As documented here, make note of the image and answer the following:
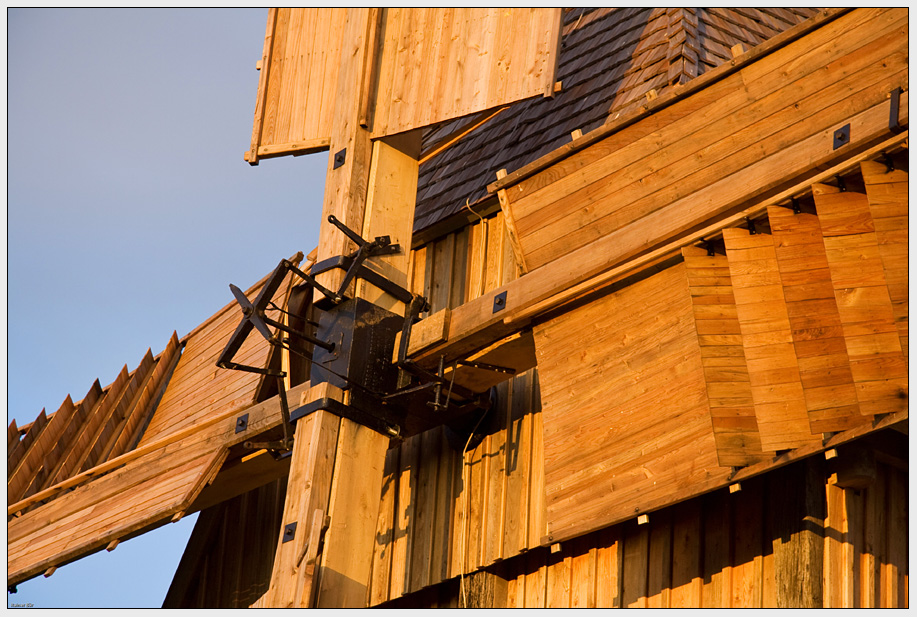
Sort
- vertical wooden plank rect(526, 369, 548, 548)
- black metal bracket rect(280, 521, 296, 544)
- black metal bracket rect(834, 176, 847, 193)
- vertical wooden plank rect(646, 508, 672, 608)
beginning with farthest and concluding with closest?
vertical wooden plank rect(526, 369, 548, 548)
black metal bracket rect(280, 521, 296, 544)
vertical wooden plank rect(646, 508, 672, 608)
black metal bracket rect(834, 176, 847, 193)

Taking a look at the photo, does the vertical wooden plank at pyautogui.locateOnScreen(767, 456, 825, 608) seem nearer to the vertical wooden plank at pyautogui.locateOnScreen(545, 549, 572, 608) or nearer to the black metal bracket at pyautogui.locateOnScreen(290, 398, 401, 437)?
the vertical wooden plank at pyautogui.locateOnScreen(545, 549, 572, 608)

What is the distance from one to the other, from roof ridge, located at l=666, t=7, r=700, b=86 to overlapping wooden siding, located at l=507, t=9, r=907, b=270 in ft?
5.61

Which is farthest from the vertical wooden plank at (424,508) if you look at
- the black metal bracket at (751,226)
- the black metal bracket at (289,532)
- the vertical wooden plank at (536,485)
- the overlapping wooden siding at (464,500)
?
the black metal bracket at (751,226)

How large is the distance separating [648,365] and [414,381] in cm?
195

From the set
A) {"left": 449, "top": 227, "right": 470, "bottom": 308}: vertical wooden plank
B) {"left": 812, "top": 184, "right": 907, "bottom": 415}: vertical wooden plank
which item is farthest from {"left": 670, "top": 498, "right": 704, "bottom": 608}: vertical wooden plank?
{"left": 449, "top": 227, "right": 470, "bottom": 308}: vertical wooden plank

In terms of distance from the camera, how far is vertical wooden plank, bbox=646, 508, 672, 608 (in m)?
7.12

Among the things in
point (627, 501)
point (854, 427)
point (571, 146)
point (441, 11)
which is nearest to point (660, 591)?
point (627, 501)

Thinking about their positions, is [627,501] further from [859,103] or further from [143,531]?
[143,531]

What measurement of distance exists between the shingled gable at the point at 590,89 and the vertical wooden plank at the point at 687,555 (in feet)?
9.97

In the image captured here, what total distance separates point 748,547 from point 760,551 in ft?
0.27

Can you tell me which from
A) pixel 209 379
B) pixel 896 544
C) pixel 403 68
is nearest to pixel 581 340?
pixel 896 544

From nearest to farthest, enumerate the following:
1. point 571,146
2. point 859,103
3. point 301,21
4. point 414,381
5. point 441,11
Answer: point 859,103 < point 571,146 < point 414,381 < point 441,11 < point 301,21

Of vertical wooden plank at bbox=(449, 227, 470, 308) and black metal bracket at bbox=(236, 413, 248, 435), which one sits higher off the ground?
vertical wooden plank at bbox=(449, 227, 470, 308)

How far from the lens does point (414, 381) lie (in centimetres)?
832
